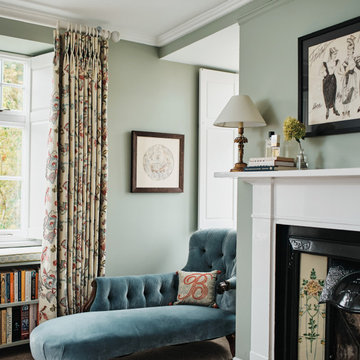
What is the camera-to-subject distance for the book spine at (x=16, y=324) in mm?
3574

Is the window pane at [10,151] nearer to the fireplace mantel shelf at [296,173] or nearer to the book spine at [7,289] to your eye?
the book spine at [7,289]

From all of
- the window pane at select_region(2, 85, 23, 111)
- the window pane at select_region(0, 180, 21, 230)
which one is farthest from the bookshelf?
the window pane at select_region(2, 85, 23, 111)

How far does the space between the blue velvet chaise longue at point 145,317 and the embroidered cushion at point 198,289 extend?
53 mm

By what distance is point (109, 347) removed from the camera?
2992 mm

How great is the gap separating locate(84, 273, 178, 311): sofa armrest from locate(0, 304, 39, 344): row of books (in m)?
0.41

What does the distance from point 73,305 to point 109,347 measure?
2.68 feet

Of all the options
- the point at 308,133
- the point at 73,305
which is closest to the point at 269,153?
the point at 308,133

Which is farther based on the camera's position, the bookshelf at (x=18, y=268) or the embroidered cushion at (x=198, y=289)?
the embroidered cushion at (x=198, y=289)

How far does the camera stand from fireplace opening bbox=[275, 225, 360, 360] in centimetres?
263

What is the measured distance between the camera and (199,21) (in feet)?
12.3

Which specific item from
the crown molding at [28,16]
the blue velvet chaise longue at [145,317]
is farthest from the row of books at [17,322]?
the crown molding at [28,16]

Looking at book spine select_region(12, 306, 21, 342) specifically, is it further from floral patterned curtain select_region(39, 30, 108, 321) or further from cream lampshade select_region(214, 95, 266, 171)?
cream lampshade select_region(214, 95, 266, 171)

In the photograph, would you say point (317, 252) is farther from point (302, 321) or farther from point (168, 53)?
point (168, 53)

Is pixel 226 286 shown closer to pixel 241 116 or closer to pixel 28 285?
pixel 241 116
